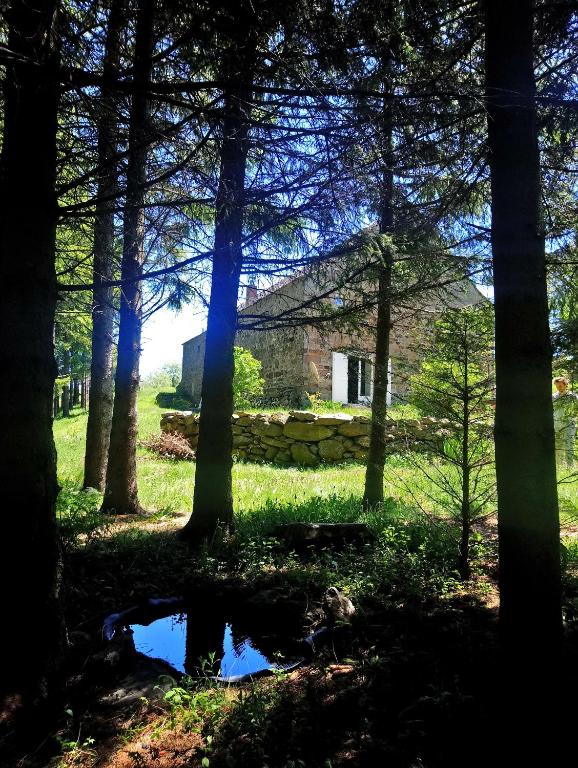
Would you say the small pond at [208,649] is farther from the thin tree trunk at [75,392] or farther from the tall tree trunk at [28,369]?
the thin tree trunk at [75,392]

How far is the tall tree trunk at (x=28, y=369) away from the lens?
2.36 m

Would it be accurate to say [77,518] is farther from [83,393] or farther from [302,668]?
[83,393]

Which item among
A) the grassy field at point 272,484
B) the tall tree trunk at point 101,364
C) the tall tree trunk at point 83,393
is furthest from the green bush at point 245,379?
the tall tree trunk at point 83,393

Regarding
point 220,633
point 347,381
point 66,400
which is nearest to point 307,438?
point 347,381

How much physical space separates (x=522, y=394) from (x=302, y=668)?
6.53 ft

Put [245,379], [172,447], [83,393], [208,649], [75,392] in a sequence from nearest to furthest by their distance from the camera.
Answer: [208,649], [172,447], [245,379], [83,393], [75,392]

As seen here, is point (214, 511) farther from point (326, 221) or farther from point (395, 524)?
point (326, 221)

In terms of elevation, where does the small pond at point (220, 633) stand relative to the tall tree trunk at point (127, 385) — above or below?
below

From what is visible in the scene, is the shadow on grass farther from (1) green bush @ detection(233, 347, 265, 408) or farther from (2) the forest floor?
(1) green bush @ detection(233, 347, 265, 408)

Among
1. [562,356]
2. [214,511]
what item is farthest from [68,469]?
[562,356]

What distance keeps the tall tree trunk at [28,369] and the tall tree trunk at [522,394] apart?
234cm

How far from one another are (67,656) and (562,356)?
4014 mm

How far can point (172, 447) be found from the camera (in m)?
11.5

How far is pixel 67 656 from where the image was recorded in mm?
2559
